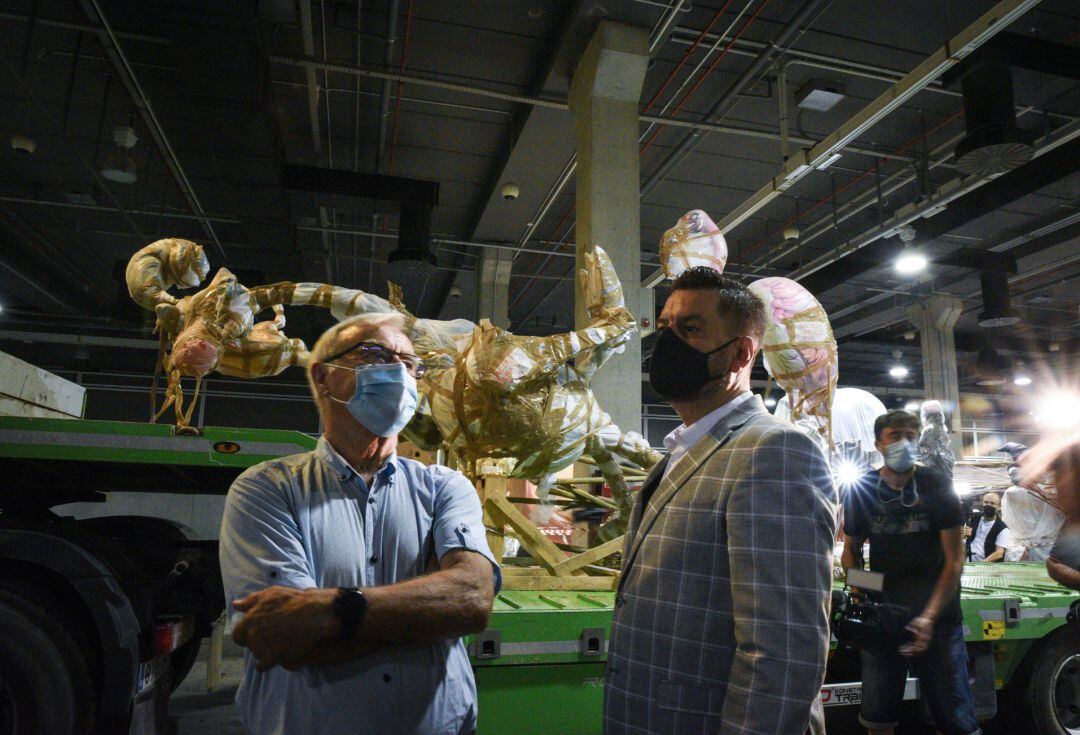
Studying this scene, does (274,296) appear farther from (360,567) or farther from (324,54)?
(324,54)

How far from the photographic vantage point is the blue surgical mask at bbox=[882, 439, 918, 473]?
12.7 ft

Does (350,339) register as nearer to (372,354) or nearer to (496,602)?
(372,354)

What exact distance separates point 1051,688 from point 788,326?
9.07 feet

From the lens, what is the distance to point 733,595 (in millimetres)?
1615

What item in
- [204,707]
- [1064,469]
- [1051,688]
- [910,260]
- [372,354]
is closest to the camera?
[372,354]

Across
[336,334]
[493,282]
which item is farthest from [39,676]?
[493,282]

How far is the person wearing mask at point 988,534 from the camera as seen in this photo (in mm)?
9680

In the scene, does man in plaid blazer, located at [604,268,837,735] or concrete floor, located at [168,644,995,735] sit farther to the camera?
concrete floor, located at [168,644,995,735]

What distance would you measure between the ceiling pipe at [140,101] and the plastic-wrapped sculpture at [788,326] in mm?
6943

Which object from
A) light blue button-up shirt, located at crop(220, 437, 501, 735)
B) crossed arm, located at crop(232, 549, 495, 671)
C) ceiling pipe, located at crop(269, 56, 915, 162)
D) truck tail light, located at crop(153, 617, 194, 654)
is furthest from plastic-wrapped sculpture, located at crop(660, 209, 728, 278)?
ceiling pipe, located at crop(269, 56, 915, 162)

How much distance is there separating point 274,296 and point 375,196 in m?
7.18

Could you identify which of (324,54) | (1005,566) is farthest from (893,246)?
(324,54)

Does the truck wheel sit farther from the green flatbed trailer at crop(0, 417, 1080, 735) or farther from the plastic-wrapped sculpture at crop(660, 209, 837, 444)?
the plastic-wrapped sculpture at crop(660, 209, 837, 444)

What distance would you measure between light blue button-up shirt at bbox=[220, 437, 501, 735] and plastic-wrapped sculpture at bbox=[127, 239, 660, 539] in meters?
1.82
